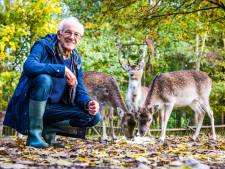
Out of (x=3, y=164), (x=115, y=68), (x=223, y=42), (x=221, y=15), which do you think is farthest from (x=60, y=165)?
(x=223, y=42)

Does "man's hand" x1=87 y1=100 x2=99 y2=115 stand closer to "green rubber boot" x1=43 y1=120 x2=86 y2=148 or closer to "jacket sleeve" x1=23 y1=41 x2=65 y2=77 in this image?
"green rubber boot" x1=43 y1=120 x2=86 y2=148

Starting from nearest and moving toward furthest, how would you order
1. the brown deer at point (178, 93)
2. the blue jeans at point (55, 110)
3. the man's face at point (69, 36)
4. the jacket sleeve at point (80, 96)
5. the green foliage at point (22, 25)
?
the blue jeans at point (55, 110) < the man's face at point (69, 36) < the jacket sleeve at point (80, 96) < the brown deer at point (178, 93) < the green foliage at point (22, 25)

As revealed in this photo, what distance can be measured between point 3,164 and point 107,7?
590 centimetres

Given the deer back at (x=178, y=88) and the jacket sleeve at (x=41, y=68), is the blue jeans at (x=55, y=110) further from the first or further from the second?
the deer back at (x=178, y=88)

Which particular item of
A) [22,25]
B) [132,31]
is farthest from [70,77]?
[22,25]

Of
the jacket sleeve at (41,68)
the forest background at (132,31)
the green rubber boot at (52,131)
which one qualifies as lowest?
the green rubber boot at (52,131)

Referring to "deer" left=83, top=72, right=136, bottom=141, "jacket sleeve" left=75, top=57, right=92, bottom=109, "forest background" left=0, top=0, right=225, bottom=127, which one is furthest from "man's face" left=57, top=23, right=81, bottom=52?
"forest background" left=0, top=0, right=225, bottom=127

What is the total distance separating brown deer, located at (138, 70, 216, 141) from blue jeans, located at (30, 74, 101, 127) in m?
3.41

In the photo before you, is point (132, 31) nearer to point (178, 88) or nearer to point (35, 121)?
point (178, 88)

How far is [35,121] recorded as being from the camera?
5609mm

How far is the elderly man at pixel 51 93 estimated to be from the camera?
18.2 ft

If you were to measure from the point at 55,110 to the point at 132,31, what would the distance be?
4.25 meters

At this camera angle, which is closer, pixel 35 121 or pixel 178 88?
pixel 35 121

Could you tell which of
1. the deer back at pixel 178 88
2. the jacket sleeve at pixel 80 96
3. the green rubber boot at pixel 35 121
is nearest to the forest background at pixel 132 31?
the deer back at pixel 178 88
